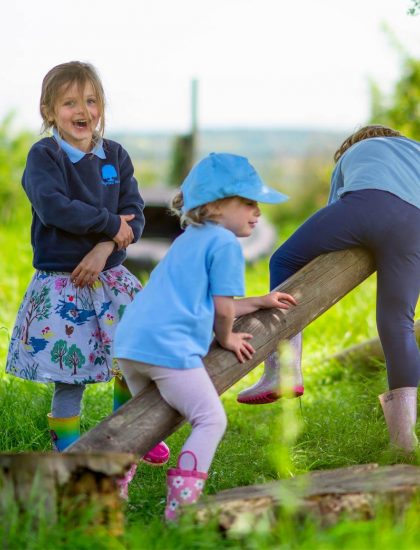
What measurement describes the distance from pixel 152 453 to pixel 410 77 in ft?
27.4

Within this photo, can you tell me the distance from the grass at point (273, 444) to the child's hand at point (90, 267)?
89cm

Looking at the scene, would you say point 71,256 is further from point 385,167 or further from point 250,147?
point 250,147

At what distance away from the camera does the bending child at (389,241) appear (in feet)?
13.6

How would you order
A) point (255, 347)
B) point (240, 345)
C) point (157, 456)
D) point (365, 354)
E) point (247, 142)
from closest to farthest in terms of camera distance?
point (240, 345) < point (255, 347) < point (157, 456) < point (365, 354) < point (247, 142)

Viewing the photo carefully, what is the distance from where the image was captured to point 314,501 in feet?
9.98

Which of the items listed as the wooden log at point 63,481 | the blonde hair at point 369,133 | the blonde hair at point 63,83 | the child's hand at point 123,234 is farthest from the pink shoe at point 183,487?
the blonde hair at point 369,133

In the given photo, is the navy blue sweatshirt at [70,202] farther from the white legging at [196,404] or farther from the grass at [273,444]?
the grass at [273,444]

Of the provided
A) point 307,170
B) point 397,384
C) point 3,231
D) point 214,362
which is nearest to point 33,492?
point 214,362

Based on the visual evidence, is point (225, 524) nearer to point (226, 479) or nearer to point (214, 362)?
point (214, 362)

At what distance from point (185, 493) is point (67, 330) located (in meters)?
1.07

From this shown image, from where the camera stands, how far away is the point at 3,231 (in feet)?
43.1

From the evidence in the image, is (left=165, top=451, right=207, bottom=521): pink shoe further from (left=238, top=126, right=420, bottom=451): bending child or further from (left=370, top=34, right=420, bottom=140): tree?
(left=370, top=34, right=420, bottom=140): tree

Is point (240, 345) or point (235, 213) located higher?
point (235, 213)

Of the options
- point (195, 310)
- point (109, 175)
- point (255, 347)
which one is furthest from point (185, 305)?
point (109, 175)
